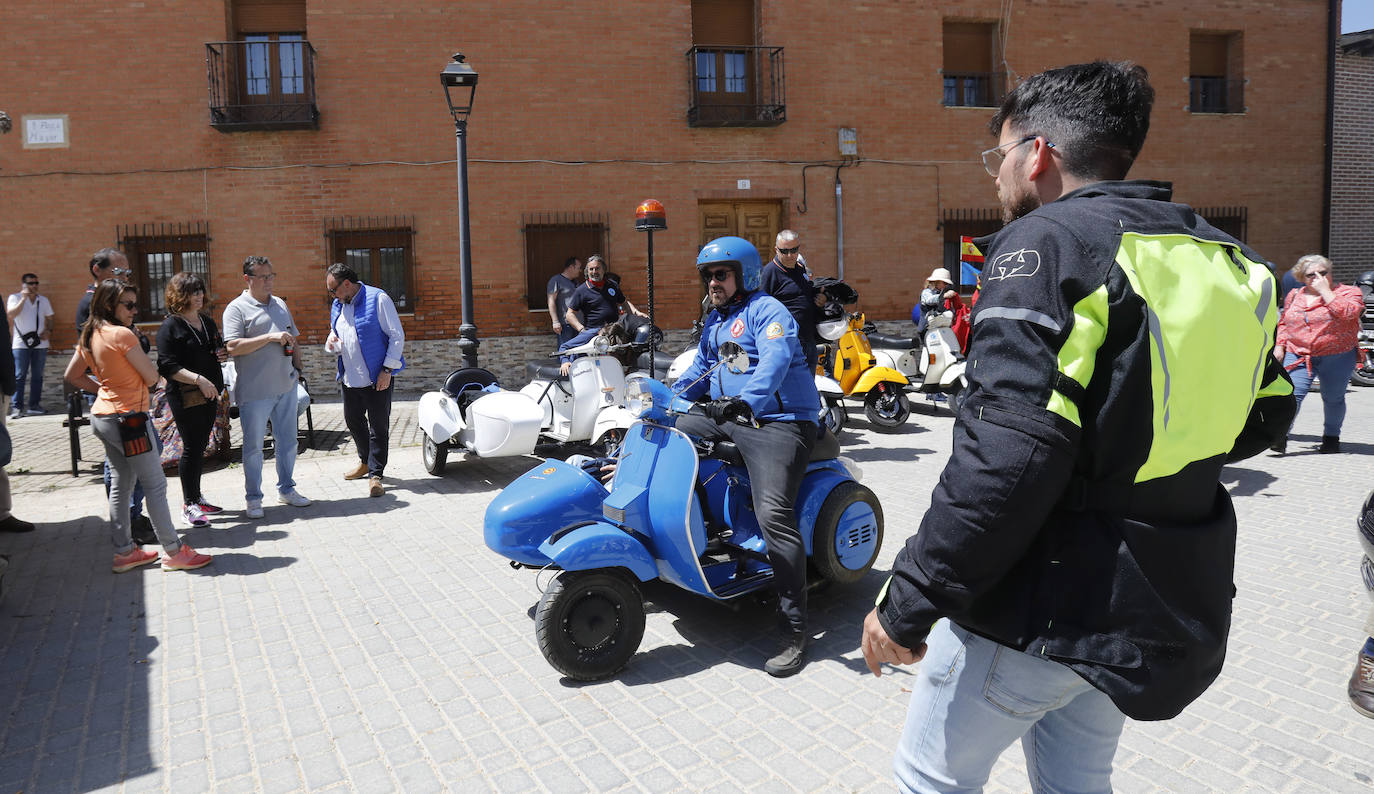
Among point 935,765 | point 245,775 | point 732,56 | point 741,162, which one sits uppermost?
point 732,56

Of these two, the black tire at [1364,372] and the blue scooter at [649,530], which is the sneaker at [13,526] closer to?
the blue scooter at [649,530]

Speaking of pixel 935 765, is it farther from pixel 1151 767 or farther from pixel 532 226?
pixel 532 226

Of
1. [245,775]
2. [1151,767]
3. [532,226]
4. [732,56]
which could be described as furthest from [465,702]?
[732,56]

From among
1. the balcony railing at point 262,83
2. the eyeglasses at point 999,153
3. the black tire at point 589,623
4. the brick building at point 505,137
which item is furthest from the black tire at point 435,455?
the balcony railing at point 262,83

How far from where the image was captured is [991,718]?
5.58 ft

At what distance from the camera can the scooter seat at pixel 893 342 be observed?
11281 mm

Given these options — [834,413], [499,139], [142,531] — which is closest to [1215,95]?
[834,413]

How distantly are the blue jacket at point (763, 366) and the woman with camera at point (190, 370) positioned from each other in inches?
146

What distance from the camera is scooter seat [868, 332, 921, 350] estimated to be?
444 inches

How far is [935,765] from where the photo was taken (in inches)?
69.2

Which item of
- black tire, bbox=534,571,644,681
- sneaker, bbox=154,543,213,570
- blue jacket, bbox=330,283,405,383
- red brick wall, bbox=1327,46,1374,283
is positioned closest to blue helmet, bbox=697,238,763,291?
black tire, bbox=534,571,644,681

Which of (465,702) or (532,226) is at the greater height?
(532,226)

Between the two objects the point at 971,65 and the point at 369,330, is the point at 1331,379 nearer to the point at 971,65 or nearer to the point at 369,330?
the point at 369,330

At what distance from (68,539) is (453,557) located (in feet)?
9.25
